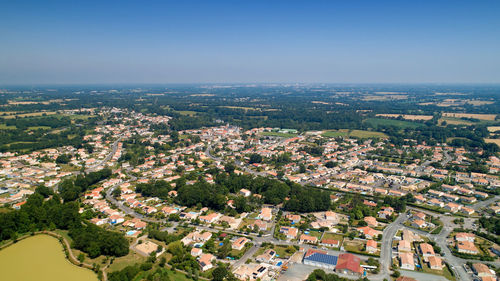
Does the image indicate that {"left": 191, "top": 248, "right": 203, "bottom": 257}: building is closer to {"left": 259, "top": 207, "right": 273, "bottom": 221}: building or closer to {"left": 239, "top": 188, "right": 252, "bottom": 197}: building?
{"left": 259, "top": 207, "right": 273, "bottom": 221}: building

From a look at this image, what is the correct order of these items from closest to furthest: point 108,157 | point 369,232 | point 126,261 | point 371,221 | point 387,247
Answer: point 126,261
point 387,247
point 369,232
point 371,221
point 108,157

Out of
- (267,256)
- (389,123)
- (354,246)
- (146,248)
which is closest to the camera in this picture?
(267,256)

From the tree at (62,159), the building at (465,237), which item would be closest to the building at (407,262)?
the building at (465,237)

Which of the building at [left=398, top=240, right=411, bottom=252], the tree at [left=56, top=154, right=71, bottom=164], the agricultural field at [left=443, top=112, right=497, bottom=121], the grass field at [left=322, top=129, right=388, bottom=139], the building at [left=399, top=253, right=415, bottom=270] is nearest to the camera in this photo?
the building at [left=399, top=253, right=415, bottom=270]

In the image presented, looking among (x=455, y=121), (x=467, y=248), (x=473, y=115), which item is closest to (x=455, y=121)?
(x=455, y=121)

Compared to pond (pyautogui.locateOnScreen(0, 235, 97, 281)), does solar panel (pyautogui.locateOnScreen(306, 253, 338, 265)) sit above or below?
above

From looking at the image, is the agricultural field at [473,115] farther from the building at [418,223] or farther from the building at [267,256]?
the building at [267,256]

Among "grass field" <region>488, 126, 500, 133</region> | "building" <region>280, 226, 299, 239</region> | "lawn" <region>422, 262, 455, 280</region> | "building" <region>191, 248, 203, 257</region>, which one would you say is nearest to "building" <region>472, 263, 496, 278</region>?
"lawn" <region>422, 262, 455, 280</region>

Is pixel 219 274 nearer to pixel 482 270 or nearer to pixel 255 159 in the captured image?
pixel 482 270
